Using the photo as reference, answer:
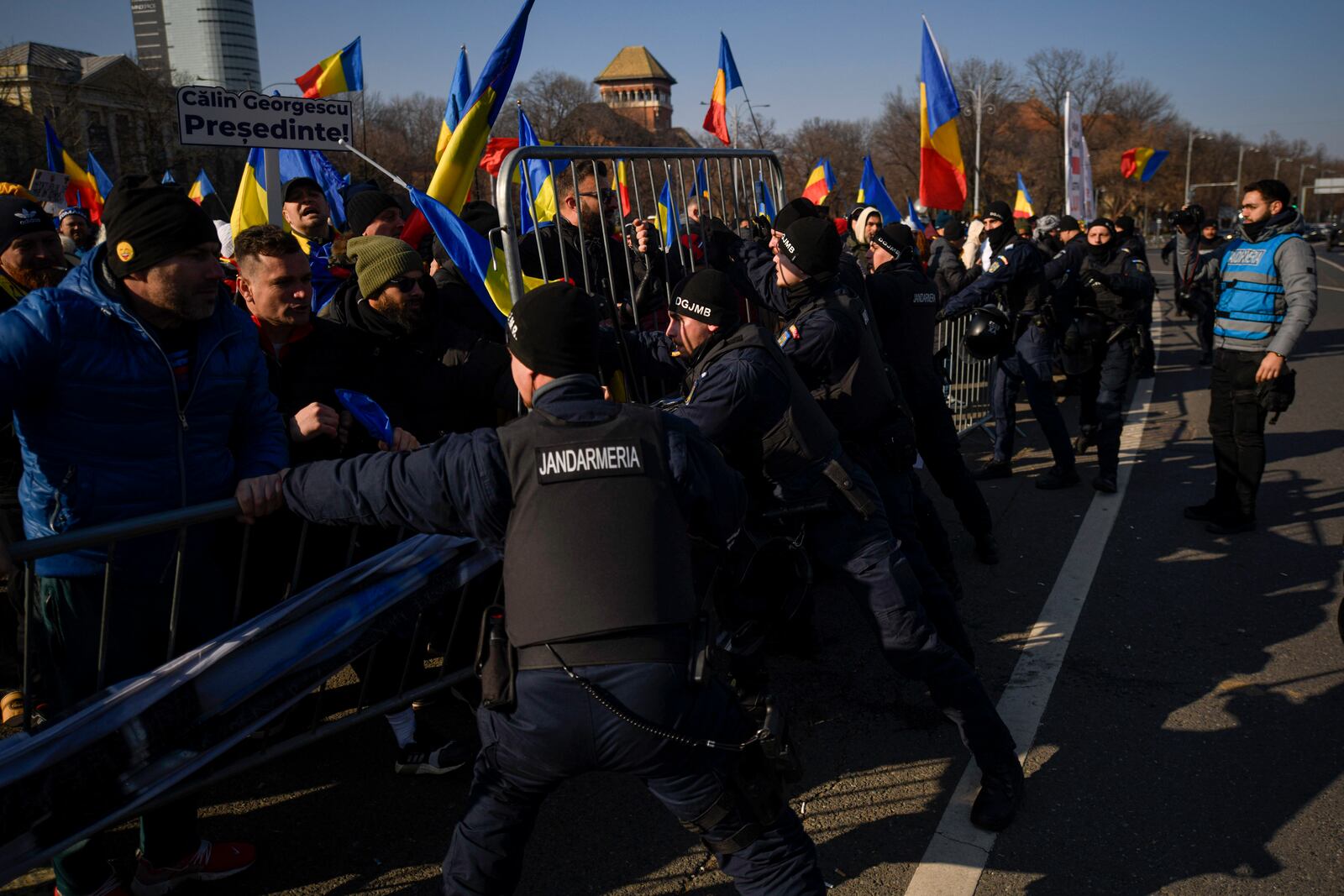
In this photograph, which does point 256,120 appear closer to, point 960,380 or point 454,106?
point 454,106

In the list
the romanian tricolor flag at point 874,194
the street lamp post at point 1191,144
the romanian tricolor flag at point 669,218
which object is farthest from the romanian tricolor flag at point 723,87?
the street lamp post at point 1191,144

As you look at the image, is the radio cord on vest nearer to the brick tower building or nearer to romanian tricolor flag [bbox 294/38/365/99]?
romanian tricolor flag [bbox 294/38/365/99]

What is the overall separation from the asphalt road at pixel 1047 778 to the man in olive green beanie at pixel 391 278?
68.6 inches

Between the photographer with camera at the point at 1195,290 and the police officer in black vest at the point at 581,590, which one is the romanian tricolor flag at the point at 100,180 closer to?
the police officer in black vest at the point at 581,590

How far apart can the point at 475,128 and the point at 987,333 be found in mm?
4223

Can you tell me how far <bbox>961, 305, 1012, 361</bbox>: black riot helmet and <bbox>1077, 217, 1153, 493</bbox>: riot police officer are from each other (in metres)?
0.82

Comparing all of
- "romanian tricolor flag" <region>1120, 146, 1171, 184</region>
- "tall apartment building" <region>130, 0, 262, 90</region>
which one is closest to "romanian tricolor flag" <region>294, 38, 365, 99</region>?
"romanian tricolor flag" <region>1120, 146, 1171, 184</region>

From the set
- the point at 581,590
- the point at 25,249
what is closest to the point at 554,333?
the point at 581,590

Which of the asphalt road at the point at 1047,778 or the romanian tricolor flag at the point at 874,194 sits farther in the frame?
the romanian tricolor flag at the point at 874,194

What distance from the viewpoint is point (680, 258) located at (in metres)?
5.39

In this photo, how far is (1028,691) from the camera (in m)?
4.19

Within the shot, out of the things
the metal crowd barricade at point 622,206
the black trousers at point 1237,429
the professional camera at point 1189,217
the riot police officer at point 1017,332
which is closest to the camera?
the metal crowd barricade at point 622,206

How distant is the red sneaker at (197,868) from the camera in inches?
118

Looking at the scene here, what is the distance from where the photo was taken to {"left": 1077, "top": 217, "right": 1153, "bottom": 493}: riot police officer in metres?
7.00
